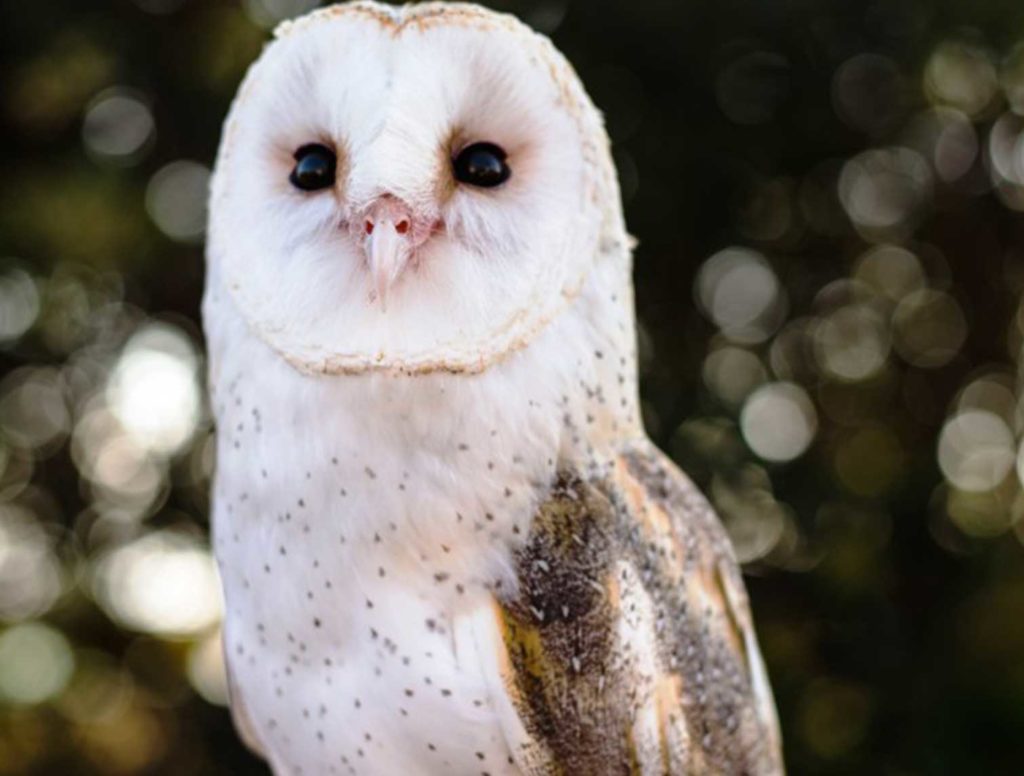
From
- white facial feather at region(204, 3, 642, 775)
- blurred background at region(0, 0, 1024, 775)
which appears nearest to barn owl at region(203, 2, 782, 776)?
white facial feather at region(204, 3, 642, 775)

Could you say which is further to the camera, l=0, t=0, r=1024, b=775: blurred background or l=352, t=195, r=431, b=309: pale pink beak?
l=0, t=0, r=1024, b=775: blurred background

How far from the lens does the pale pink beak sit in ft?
2.13

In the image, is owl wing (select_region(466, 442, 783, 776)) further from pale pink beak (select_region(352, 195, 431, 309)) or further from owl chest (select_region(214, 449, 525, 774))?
pale pink beak (select_region(352, 195, 431, 309))

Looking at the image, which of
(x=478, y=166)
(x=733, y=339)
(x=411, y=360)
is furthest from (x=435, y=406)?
(x=733, y=339)

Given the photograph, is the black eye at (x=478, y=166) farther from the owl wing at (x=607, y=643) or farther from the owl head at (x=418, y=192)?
the owl wing at (x=607, y=643)

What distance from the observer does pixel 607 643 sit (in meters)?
0.73

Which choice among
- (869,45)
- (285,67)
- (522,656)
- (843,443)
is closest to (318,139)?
(285,67)

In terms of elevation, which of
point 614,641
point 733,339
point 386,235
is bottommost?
point 733,339

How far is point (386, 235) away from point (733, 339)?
151 cm

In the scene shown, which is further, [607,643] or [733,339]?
[733,339]

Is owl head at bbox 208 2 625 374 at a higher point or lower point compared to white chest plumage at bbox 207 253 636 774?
higher

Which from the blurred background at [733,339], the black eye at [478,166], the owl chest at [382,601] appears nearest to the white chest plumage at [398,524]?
the owl chest at [382,601]

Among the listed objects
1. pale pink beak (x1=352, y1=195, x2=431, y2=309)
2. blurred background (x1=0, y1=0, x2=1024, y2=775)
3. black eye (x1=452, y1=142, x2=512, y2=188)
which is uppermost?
black eye (x1=452, y1=142, x2=512, y2=188)

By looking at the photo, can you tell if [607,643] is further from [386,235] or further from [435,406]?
[386,235]
